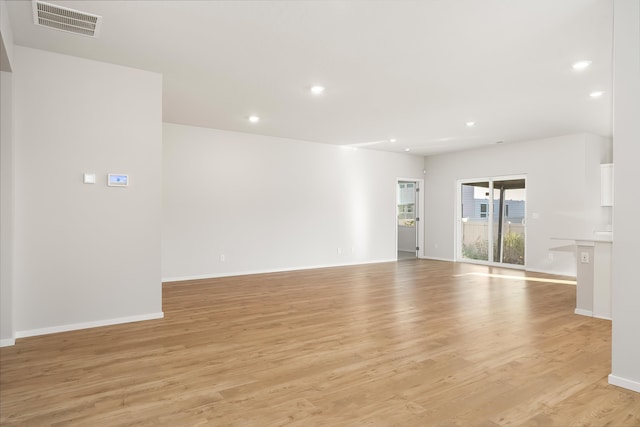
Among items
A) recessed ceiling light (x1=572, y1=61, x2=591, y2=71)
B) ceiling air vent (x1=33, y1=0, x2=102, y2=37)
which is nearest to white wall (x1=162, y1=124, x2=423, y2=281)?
ceiling air vent (x1=33, y1=0, x2=102, y2=37)

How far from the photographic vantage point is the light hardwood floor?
2221mm

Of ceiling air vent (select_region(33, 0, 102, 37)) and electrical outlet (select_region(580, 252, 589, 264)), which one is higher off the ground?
ceiling air vent (select_region(33, 0, 102, 37))

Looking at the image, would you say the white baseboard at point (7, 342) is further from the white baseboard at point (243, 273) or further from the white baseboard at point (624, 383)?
the white baseboard at point (624, 383)

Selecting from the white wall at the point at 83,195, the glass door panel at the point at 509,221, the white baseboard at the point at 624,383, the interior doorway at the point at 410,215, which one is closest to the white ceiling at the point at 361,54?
the white wall at the point at 83,195

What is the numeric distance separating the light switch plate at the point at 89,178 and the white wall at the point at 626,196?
15.1 ft

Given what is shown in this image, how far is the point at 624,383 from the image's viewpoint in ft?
8.34

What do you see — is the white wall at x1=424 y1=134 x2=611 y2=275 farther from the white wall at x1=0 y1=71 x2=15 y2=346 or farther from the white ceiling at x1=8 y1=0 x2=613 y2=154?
the white wall at x1=0 y1=71 x2=15 y2=346

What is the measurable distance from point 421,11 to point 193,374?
3264 millimetres

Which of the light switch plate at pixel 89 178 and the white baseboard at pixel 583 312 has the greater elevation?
the light switch plate at pixel 89 178

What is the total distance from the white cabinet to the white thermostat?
8.33 meters

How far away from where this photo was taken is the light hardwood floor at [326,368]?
2.22 metres

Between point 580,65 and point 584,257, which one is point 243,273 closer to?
point 584,257

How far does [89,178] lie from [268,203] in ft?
13.1

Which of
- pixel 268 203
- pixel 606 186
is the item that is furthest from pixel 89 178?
pixel 606 186
